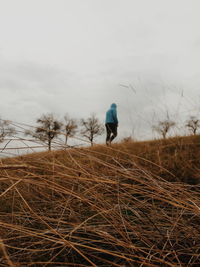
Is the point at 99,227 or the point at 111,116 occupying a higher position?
the point at 111,116

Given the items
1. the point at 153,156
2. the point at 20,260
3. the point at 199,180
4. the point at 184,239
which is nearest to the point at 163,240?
the point at 184,239

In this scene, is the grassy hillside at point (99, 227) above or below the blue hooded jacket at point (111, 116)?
below

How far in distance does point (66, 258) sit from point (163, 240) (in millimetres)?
346

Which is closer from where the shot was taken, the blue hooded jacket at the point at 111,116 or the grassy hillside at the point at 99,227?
the grassy hillside at the point at 99,227

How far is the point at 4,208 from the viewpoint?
1156 mm

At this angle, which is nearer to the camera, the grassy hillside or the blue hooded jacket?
the grassy hillside

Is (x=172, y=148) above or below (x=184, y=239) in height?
above

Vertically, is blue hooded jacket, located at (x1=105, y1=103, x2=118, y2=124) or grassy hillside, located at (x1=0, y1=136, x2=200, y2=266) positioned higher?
blue hooded jacket, located at (x1=105, y1=103, x2=118, y2=124)

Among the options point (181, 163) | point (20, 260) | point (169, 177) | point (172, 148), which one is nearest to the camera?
point (20, 260)

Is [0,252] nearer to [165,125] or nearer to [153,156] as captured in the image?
[153,156]

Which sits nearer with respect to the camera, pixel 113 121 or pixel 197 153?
pixel 197 153

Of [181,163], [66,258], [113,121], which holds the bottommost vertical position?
[66,258]

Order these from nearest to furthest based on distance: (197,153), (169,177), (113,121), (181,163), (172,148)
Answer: (169,177) < (181,163) < (197,153) < (172,148) < (113,121)

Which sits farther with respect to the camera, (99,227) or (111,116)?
(111,116)
